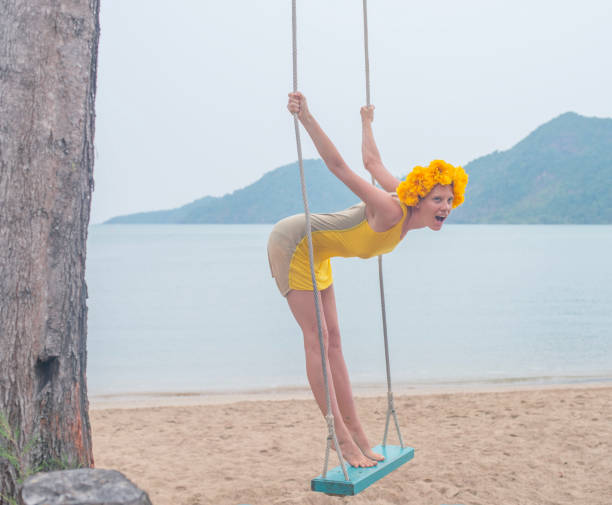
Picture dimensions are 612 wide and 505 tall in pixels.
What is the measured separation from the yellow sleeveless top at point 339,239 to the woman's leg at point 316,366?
0.22 feet

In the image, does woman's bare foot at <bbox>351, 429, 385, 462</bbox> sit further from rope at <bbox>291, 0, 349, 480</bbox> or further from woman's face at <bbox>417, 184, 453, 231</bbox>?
woman's face at <bbox>417, 184, 453, 231</bbox>

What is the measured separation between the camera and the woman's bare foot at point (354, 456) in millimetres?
3180

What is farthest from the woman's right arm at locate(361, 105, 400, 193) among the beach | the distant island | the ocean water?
the distant island

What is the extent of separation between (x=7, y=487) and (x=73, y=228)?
103 centimetres

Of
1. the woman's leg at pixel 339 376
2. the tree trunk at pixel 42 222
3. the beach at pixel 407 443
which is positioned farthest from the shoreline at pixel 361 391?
the tree trunk at pixel 42 222

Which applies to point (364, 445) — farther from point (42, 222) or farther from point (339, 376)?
point (42, 222)

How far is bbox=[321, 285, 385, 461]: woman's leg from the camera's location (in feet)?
11.0

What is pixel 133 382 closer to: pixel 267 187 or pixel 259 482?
pixel 259 482

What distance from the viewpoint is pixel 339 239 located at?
3131 millimetres

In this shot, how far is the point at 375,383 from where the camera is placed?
28.0 feet

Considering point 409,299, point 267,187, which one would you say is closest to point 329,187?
point 267,187

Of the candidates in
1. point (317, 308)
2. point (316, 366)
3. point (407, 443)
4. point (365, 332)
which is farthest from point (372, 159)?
point (365, 332)

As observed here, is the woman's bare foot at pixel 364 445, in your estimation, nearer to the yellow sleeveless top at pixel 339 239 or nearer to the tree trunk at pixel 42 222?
the yellow sleeveless top at pixel 339 239

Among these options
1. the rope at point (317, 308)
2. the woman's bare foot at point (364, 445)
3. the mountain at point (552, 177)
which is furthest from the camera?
the mountain at point (552, 177)
